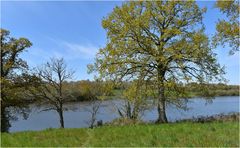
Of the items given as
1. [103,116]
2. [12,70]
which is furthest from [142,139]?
[103,116]

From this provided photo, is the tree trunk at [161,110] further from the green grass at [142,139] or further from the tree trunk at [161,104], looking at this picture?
the green grass at [142,139]

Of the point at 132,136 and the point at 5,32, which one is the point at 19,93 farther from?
the point at 132,136

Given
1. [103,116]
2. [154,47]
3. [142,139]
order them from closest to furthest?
[142,139], [154,47], [103,116]

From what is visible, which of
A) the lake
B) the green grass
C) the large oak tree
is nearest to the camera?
the green grass

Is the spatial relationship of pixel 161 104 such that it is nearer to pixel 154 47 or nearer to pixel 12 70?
pixel 154 47

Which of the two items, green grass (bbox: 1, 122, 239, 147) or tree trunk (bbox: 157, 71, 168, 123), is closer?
green grass (bbox: 1, 122, 239, 147)

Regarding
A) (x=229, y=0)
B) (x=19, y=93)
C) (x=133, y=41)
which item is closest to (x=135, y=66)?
(x=133, y=41)

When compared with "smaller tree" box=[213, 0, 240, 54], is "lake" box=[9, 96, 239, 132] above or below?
below

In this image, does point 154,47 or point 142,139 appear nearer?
point 142,139

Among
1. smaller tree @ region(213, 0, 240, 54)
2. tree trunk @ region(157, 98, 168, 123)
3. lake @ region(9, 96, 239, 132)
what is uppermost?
smaller tree @ region(213, 0, 240, 54)

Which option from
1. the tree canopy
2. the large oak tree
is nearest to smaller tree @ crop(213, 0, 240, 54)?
the large oak tree

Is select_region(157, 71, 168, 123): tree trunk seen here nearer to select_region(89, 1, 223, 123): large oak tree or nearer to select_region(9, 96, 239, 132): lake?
select_region(89, 1, 223, 123): large oak tree

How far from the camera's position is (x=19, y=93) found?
27.8 m

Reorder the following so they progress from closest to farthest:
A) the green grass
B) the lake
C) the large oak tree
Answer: the green grass < the large oak tree < the lake
